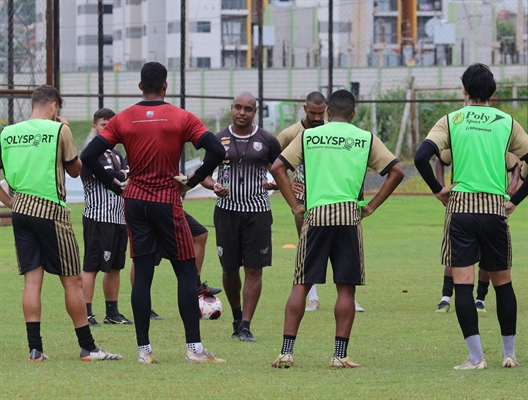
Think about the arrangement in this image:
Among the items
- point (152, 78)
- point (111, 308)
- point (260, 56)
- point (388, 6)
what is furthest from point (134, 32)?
point (152, 78)

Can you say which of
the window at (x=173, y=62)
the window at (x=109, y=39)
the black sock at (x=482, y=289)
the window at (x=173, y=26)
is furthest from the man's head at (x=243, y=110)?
the window at (x=109, y=39)

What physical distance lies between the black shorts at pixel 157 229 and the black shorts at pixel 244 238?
1573 millimetres

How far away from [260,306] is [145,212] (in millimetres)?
3792

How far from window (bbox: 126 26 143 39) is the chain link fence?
5.0 inches

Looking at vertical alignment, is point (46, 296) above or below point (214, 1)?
below

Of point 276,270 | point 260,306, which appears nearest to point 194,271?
point 260,306

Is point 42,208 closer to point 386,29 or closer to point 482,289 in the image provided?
point 482,289

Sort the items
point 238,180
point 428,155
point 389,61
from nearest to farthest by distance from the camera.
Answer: point 428,155, point 238,180, point 389,61

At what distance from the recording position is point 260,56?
2247 cm

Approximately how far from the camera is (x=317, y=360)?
313 inches

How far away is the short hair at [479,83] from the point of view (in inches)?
299

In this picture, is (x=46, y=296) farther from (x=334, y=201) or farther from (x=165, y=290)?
(x=334, y=201)

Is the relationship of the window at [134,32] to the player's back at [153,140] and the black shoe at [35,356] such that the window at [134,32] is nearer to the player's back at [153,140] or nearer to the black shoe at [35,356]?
the player's back at [153,140]

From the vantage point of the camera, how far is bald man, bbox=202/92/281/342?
9312 millimetres
